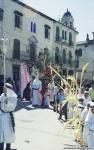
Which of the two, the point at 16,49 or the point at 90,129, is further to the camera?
the point at 16,49

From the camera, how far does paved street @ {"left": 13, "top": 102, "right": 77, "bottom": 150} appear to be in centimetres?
1131

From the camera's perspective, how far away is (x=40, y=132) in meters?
13.5

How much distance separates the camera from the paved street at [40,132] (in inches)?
445

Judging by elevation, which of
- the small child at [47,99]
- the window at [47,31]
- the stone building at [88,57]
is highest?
the window at [47,31]

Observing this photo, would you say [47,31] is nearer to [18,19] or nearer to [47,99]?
[18,19]

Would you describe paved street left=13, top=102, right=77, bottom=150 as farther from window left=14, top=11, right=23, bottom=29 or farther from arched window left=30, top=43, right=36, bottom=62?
arched window left=30, top=43, right=36, bottom=62

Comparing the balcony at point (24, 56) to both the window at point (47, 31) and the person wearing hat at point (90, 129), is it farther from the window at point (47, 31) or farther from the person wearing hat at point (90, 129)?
the person wearing hat at point (90, 129)

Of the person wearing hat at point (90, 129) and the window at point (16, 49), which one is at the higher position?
the window at point (16, 49)

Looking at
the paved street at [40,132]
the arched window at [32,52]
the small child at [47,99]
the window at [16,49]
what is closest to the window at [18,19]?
the window at [16,49]

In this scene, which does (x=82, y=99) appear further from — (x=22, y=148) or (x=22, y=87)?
(x=22, y=87)

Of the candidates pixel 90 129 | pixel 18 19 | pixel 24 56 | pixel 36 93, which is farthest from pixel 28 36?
pixel 90 129

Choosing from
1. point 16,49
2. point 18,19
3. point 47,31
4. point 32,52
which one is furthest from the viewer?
point 47,31

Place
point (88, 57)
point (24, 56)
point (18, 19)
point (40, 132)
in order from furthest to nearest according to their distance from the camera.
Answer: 1. point (88, 57)
2. point (24, 56)
3. point (18, 19)
4. point (40, 132)

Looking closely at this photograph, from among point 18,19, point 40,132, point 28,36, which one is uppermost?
point 18,19
